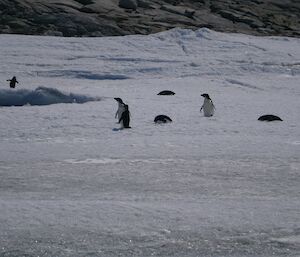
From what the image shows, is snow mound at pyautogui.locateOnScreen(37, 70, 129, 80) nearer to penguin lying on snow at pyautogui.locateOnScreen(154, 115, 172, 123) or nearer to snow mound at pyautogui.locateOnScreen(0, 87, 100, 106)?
snow mound at pyautogui.locateOnScreen(0, 87, 100, 106)

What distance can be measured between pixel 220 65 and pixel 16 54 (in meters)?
7.29

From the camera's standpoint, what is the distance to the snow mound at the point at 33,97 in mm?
13594

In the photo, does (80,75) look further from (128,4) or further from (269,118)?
(128,4)

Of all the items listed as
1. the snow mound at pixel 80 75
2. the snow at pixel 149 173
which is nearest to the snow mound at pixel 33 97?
the snow at pixel 149 173

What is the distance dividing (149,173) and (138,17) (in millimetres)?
26838

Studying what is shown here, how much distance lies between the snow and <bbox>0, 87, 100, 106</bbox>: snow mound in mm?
28

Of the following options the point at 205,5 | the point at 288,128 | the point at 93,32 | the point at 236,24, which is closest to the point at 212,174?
the point at 288,128

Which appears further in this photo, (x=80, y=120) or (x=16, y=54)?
(x=16, y=54)

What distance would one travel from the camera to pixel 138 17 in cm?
3256

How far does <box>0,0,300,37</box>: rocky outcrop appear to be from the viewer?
29.6m

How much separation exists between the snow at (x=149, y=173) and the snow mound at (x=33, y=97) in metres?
0.03

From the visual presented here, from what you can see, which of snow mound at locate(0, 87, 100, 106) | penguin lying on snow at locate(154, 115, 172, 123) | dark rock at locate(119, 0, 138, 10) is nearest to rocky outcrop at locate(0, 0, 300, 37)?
dark rock at locate(119, 0, 138, 10)

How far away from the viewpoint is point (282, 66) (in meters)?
22.4

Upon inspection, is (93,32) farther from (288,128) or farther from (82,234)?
(82,234)
